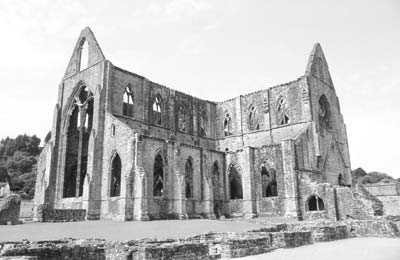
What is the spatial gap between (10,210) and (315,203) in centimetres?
2346

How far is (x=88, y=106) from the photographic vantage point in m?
36.0

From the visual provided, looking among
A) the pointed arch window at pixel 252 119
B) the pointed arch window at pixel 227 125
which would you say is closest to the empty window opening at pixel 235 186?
the pointed arch window at pixel 252 119

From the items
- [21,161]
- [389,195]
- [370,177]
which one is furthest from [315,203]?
Answer: [370,177]

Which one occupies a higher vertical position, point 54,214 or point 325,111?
point 325,111

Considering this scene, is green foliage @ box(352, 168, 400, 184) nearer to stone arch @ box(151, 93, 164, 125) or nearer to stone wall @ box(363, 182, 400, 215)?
stone wall @ box(363, 182, 400, 215)

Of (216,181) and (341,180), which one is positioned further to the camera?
(341,180)

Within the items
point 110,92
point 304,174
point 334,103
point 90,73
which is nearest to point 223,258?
point 304,174

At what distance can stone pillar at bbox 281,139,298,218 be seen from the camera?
98.0 feet

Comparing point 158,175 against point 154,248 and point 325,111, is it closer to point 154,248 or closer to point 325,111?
point 325,111

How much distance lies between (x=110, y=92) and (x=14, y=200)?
1201 centimetres

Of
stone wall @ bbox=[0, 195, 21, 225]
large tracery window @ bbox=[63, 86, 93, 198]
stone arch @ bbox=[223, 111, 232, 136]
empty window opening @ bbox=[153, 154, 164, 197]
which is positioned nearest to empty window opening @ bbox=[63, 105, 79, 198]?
large tracery window @ bbox=[63, 86, 93, 198]

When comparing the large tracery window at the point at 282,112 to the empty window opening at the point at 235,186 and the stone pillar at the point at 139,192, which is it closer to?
the empty window opening at the point at 235,186

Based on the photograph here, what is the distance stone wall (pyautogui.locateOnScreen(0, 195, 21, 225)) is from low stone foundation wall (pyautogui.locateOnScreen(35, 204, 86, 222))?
1.68m

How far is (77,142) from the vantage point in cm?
3556
